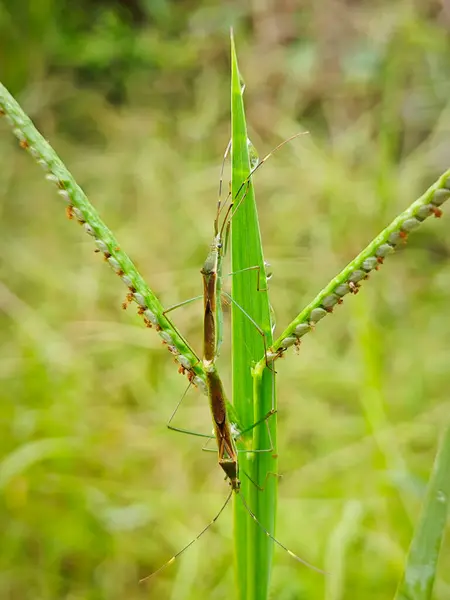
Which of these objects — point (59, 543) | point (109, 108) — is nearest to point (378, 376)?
point (59, 543)

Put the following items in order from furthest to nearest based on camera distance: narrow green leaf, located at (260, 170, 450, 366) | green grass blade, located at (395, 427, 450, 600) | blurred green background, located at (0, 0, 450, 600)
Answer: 1. blurred green background, located at (0, 0, 450, 600)
2. green grass blade, located at (395, 427, 450, 600)
3. narrow green leaf, located at (260, 170, 450, 366)

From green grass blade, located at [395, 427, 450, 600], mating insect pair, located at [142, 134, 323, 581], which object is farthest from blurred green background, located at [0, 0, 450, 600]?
green grass blade, located at [395, 427, 450, 600]

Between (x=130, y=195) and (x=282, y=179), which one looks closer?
(x=282, y=179)

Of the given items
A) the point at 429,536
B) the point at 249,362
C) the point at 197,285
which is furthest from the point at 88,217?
the point at 197,285

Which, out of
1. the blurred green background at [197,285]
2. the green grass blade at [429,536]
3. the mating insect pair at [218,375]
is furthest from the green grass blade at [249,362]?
the blurred green background at [197,285]

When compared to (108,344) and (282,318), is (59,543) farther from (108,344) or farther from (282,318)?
(282,318)

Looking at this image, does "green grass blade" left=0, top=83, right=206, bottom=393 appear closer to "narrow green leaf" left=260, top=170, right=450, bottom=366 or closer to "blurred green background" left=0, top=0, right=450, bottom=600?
"narrow green leaf" left=260, top=170, right=450, bottom=366
